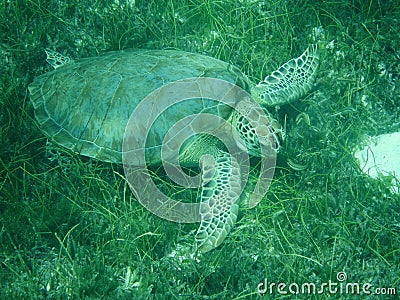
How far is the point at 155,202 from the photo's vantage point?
280 cm

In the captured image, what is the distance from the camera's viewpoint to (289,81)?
3.46 m

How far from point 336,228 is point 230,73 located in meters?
1.43

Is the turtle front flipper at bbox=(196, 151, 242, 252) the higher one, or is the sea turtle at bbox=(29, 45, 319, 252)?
the sea turtle at bbox=(29, 45, 319, 252)

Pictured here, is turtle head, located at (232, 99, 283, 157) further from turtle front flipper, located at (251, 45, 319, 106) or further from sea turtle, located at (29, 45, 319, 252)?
turtle front flipper, located at (251, 45, 319, 106)

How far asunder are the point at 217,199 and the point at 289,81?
1420 millimetres

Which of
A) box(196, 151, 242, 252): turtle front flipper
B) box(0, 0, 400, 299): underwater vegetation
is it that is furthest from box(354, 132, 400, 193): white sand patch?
box(196, 151, 242, 252): turtle front flipper

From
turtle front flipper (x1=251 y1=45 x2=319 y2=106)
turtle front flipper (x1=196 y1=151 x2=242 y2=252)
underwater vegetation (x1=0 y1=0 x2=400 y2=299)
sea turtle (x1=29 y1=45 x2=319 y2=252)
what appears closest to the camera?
underwater vegetation (x1=0 y1=0 x2=400 y2=299)

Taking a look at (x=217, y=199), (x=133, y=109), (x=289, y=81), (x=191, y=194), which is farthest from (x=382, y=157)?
(x=133, y=109)

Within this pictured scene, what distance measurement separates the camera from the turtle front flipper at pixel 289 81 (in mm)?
3314

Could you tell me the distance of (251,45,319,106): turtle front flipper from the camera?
3314 mm

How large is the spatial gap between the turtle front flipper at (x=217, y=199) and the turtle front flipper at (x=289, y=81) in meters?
0.68

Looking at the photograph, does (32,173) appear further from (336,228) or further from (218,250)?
(336,228)

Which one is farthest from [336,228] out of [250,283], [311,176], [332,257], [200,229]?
[200,229]

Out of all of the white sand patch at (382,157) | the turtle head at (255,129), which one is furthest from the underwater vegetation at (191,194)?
the turtle head at (255,129)
